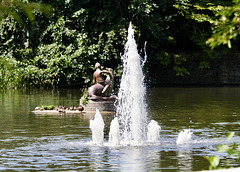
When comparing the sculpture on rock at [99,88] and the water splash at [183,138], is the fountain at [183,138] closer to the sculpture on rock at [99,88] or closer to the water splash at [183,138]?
the water splash at [183,138]

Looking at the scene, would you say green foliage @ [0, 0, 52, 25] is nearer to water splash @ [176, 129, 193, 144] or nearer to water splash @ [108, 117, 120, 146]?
water splash @ [108, 117, 120, 146]

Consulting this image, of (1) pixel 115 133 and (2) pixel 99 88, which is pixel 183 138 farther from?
(2) pixel 99 88

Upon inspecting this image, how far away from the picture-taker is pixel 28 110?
21.0 m

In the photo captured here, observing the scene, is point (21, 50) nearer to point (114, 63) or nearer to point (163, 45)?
point (114, 63)

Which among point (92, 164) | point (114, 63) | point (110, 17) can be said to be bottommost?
point (92, 164)

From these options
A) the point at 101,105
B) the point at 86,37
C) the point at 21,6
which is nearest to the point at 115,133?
the point at 101,105

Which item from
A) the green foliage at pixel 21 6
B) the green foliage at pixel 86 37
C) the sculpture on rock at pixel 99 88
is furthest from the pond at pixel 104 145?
the green foliage at pixel 86 37

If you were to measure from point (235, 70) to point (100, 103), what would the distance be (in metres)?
21.3

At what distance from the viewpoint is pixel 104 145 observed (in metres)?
12.4

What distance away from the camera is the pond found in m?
9.98

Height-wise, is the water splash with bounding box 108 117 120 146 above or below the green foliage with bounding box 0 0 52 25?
below

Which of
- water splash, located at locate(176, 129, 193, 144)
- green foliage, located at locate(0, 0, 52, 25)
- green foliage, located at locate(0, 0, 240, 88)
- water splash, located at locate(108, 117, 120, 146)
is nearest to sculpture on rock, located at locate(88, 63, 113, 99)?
water splash, located at locate(176, 129, 193, 144)

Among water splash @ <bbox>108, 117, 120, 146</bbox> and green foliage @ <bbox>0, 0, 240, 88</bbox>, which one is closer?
water splash @ <bbox>108, 117, 120, 146</bbox>

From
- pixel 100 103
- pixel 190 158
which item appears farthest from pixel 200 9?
pixel 190 158
